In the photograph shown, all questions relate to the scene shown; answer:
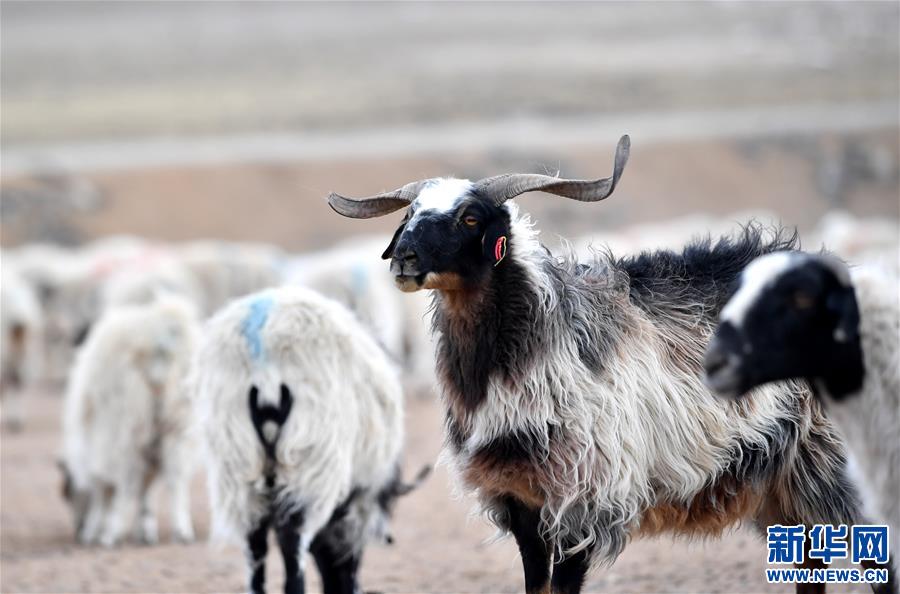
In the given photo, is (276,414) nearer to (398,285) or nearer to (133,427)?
(398,285)

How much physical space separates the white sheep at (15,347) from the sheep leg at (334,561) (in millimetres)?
11138

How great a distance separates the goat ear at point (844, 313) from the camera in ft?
14.1

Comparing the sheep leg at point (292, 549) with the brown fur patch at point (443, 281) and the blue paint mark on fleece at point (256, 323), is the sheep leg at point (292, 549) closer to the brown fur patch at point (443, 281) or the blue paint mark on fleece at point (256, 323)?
the blue paint mark on fleece at point (256, 323)

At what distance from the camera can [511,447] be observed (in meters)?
5.70

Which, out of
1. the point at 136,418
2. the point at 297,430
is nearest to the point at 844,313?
the point at 297,430

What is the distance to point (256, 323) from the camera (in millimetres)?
7559

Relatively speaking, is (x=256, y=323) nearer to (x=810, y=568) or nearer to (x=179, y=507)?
(x=810, y=568)

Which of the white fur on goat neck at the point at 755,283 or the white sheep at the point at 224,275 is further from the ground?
the white sheep at the point at 224,275

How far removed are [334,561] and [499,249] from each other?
2.94m

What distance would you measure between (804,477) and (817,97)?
58.8 metres

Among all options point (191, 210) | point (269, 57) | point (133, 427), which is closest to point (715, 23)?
point (269, 57)

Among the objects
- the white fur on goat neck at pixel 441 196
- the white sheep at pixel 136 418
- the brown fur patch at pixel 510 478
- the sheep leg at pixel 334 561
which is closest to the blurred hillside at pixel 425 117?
the white sheep at pixel 136 418

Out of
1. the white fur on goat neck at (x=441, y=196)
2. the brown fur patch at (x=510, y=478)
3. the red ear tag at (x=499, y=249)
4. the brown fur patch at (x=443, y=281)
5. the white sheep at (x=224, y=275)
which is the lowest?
the brown fur patch at (x=510, y=478)

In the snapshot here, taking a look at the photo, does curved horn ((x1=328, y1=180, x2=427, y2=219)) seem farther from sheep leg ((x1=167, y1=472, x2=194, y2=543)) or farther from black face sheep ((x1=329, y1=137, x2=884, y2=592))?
sheep leg ((x1=167, y1=472, x2=194, y2=543))
